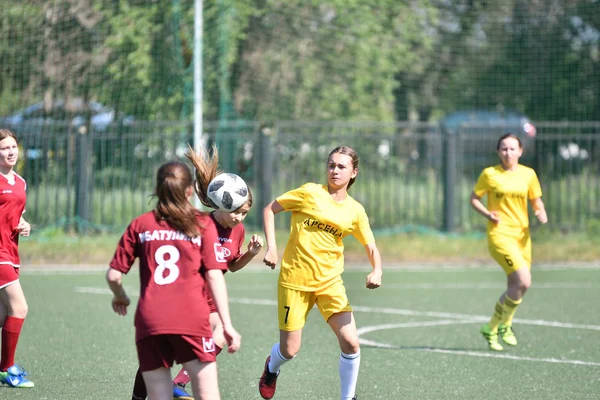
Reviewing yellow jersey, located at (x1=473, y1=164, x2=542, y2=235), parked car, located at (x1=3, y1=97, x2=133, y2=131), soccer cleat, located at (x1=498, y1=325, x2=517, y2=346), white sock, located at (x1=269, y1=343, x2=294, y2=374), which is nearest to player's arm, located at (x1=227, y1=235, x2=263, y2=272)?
white sock, located at (x1=269, y1=343, x2=294, y2=374)

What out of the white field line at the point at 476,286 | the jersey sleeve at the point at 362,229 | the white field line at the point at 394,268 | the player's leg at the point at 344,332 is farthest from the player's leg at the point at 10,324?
the white field line at the point at 394,268

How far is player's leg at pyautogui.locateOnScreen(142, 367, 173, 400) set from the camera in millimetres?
5012

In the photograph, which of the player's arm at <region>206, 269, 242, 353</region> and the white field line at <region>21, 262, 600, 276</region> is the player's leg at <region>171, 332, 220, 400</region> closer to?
the player's arm at <region>206, 269, 242, 353</region>

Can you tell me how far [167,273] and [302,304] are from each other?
1.97 meters

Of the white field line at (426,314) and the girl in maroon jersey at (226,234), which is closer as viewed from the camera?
the girl in maroon jersey at (226,234)

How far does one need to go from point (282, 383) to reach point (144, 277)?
115 inches

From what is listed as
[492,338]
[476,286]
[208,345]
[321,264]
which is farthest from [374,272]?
[476,286]

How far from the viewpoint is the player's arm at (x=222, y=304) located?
5.01 meters

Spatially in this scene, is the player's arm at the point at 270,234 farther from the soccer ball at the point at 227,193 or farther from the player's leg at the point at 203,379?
the player's leg at the point at 203,379

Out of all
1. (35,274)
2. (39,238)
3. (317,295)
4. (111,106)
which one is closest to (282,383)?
(317,295)

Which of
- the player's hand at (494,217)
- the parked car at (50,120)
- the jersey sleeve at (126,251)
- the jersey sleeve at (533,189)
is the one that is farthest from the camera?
the parked car at (50,120)

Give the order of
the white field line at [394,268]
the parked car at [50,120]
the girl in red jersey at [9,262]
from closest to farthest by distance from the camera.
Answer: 1. the girl in red jersey at [9,262]
2. the white field line at [394,268]
3. the parked car at [50,120]

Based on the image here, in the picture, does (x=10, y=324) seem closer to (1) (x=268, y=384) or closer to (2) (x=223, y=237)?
(1) (x=268, y=384)

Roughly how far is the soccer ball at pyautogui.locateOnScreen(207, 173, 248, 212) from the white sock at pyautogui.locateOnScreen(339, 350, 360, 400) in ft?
5.20
